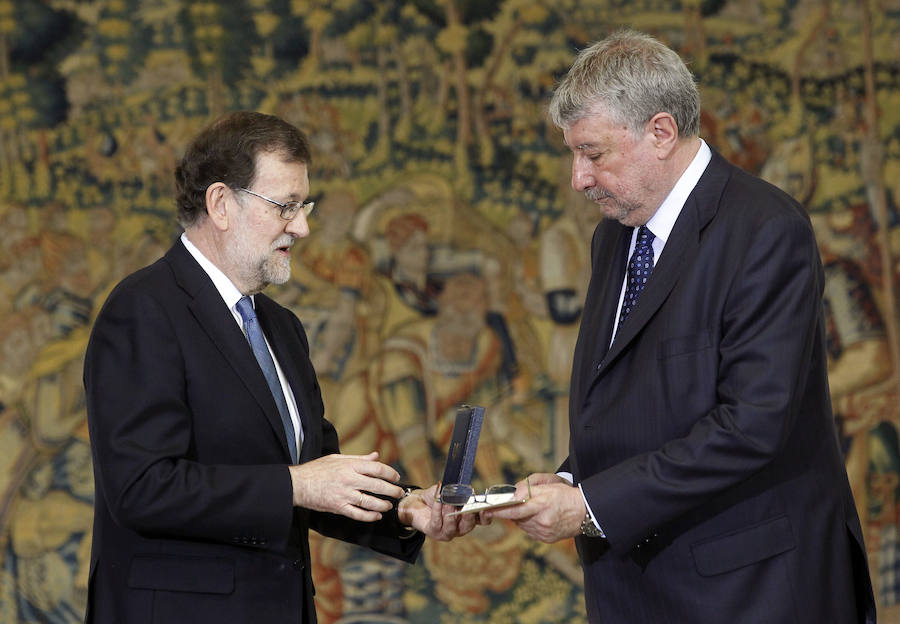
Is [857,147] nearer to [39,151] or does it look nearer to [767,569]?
[767,569]

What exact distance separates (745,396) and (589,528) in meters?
0.65

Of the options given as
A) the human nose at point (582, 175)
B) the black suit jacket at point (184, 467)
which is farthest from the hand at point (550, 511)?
the human nose at point (582, 175)

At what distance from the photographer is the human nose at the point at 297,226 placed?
3566 millimetres

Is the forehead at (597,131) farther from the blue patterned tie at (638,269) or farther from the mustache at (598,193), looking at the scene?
the blue patterned tie at (638,269)

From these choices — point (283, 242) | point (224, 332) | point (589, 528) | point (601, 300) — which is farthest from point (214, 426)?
point (601, 300)

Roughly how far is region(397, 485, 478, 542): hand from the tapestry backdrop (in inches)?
135

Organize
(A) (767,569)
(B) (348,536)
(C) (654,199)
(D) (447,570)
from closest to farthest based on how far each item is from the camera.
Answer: (A) (767,569) → (C) (654,199) → (B) (348,536) → (D) (447,570)

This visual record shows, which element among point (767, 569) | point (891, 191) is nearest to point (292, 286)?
point (891, 191)

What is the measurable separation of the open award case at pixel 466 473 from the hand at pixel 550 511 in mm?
37

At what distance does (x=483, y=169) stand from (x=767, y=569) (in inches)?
187

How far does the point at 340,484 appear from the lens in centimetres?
324

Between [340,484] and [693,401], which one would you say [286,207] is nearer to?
[340,484]

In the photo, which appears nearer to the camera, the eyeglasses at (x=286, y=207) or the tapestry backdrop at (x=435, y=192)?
the eyeglasses at (x=286, y=207)

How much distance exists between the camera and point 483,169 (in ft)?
24.4
